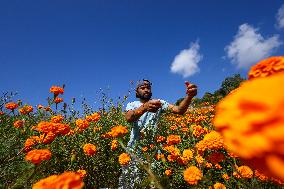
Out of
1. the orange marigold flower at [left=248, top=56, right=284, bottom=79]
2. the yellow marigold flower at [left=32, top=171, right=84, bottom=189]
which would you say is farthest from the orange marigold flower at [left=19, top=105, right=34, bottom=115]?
the orange marigold flower at [left=248, top=56, right=284, bottom=79]

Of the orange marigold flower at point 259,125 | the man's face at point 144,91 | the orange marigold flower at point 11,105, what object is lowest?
the orange marigold flower at point 259,125

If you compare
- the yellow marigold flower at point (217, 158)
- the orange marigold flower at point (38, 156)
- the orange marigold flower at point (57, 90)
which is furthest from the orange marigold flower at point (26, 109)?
the yellow marigold flower at point (217, 158)

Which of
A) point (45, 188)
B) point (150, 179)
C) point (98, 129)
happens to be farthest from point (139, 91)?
point (45, 188)

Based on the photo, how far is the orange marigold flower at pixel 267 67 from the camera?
123 cm

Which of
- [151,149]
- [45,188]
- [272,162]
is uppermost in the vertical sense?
[151,149]

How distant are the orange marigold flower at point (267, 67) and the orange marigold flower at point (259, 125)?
0.59 meters

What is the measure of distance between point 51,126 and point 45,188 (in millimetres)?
2512

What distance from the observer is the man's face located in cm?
480

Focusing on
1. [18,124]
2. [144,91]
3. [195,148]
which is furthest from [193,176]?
[18,124]

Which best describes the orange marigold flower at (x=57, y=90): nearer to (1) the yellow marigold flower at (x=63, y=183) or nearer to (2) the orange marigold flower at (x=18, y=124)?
(2) the orange marigold flower at (x=18, y=124)

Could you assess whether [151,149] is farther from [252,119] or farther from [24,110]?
[252,119]

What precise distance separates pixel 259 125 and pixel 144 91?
13.8 feet

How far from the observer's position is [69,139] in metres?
5.62

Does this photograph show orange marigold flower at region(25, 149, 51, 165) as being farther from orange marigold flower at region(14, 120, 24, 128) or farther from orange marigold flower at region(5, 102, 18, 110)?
orange marigold flower at region(5, 102, 18, 110)
